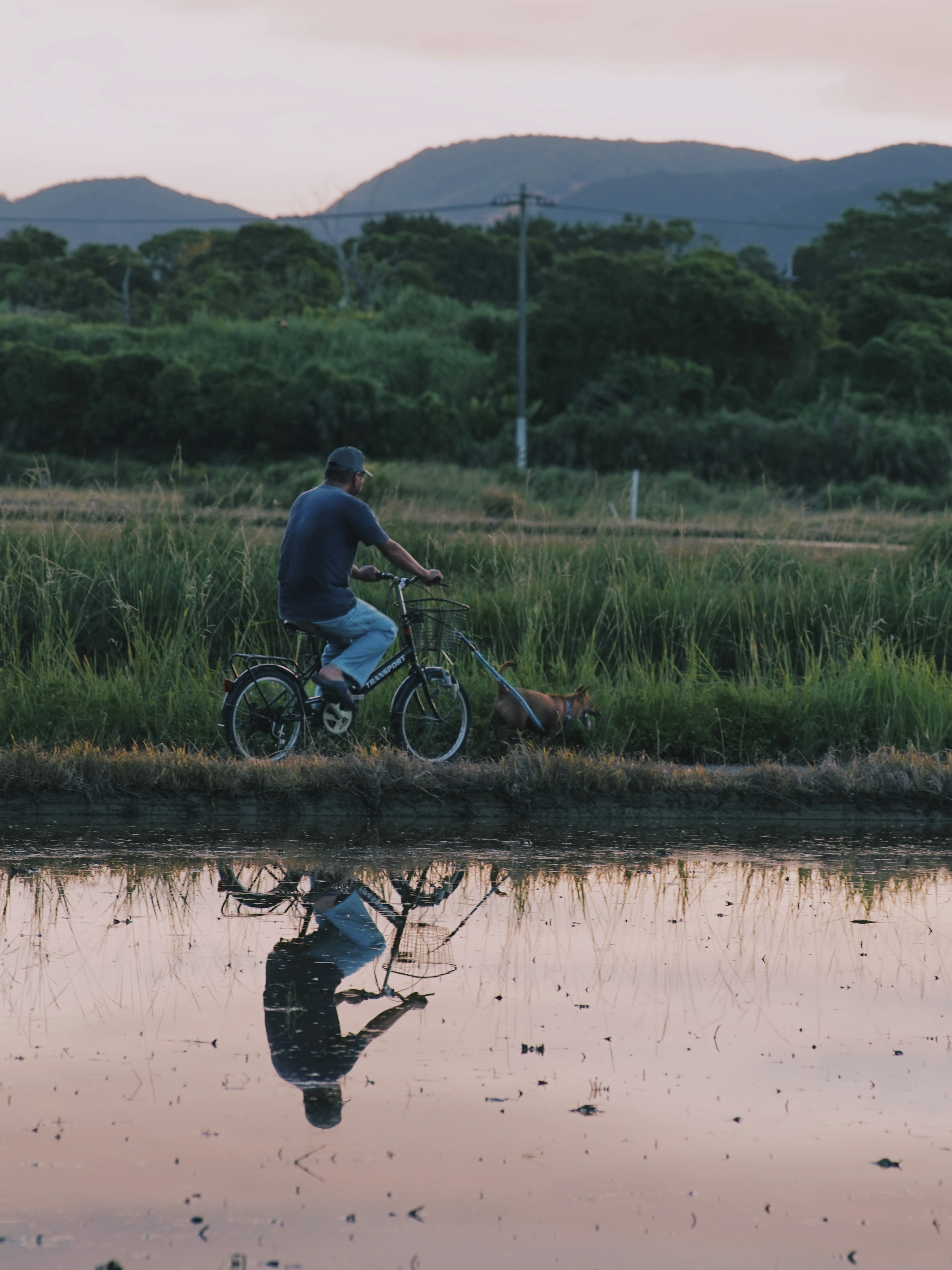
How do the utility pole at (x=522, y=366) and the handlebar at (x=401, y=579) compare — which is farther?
the utility pole at (x=522, y=366)

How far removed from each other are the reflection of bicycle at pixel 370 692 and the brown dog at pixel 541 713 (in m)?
0.25

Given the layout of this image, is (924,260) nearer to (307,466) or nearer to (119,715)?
(307,466)

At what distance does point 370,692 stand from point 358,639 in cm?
68

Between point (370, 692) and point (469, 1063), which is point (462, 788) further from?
point (469, 1063)

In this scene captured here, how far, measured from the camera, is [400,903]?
21.0 feet

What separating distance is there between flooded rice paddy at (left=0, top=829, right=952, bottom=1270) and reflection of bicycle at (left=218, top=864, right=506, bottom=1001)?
0.08 feet

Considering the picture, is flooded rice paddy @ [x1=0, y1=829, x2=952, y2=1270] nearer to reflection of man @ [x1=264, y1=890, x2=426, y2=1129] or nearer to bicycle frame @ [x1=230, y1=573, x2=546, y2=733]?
reflection of man @ [x1=264, y1=890, x2=426, y2=1129]

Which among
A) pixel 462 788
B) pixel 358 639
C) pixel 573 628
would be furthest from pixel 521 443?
pixel 462 788

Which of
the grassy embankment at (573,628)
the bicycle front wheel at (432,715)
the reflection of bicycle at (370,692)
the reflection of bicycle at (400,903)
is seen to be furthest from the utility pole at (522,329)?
the reflection of bicycle at (400,903)

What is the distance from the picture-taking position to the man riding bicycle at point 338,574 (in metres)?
8.61

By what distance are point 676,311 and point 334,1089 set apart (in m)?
53.1

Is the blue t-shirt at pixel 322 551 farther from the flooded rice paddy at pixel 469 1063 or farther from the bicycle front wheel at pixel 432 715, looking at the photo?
the flooded rice paddy at pixel 469 1063

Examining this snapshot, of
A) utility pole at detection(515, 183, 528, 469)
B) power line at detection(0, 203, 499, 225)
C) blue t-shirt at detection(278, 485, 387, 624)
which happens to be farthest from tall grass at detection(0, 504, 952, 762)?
power line at detection(0, 203, 499, 225)

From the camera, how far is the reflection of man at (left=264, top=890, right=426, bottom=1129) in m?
4.31
